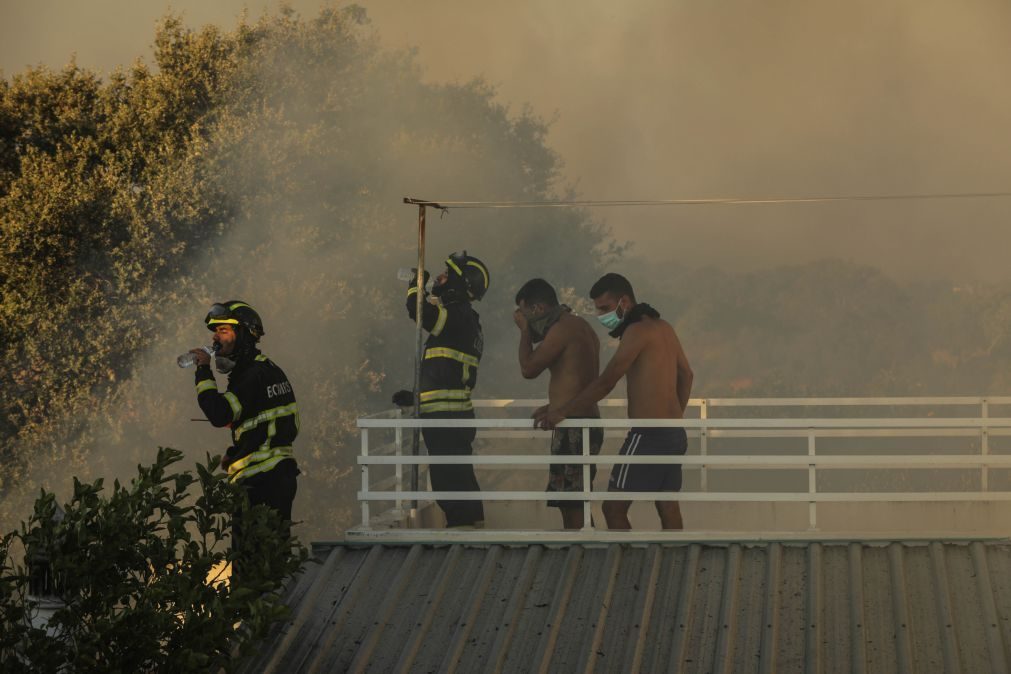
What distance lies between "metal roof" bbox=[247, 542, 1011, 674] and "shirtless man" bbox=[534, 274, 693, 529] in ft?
2.60

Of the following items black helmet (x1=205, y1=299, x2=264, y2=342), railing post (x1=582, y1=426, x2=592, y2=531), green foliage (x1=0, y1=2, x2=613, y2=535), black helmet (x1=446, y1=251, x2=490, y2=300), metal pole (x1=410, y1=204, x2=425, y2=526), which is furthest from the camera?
green foliage (x1=0, y1=2, x2=613, y2=535)

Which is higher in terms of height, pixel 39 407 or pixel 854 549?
pixel 854 549

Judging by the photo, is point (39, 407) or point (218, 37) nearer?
point (39, 407)

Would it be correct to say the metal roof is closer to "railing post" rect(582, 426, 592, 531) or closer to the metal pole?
"railing post" rect(582, 426, 592, 531)

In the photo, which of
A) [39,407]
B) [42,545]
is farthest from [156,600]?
[39,407]

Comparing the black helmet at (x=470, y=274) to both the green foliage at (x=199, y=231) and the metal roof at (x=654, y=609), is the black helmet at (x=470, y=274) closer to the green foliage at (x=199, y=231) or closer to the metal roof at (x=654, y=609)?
the metal roof at (x=654, y=609)

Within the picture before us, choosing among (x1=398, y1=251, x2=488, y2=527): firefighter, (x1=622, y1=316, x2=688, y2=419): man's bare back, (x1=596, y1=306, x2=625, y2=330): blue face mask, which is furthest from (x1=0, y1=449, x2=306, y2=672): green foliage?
(x1=596, y1=306, x2=625, y2=330): blue face mask

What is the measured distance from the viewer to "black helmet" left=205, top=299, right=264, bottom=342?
32.7ft

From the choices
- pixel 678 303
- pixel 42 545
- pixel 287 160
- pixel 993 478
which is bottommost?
pixel 993 478

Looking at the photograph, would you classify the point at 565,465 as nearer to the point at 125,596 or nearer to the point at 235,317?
the point at 235,317

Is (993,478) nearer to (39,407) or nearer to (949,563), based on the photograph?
(39,407)

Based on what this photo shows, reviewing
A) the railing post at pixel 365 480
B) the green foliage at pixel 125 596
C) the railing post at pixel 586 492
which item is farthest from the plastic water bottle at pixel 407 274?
the green foliage at pixel 125 596

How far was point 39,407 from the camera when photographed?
27281 mm

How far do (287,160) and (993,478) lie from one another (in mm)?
21337
